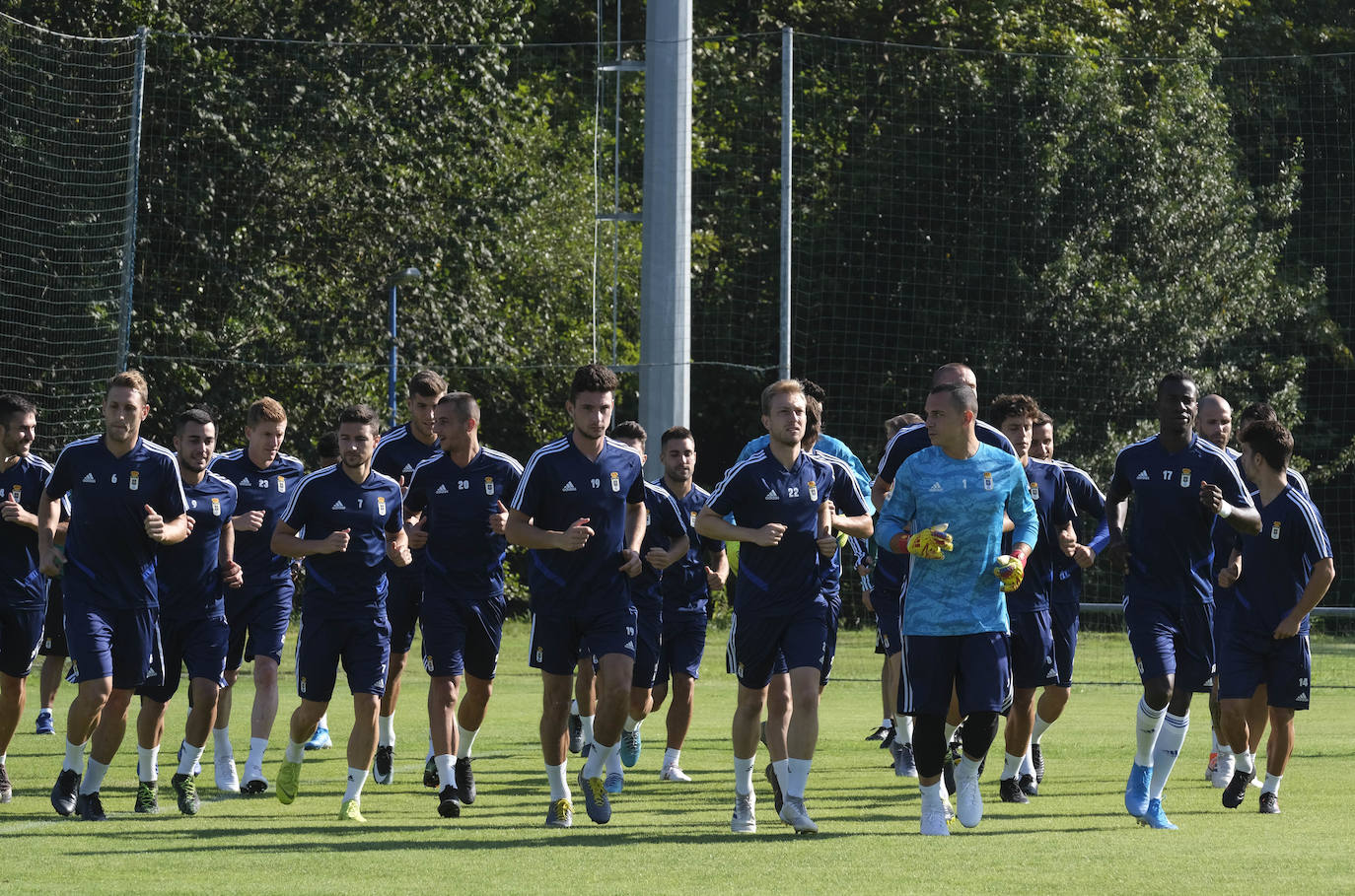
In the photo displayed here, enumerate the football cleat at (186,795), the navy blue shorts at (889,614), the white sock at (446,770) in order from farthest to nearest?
1. the navy blue shorts at (889,614)
2. the white sock at (446,770)
3. the football cleat at (186,795)

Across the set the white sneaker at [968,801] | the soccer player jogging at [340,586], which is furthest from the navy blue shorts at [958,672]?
the soccer player jogging at [340,586]

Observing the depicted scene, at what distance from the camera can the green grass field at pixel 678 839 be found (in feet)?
24.3

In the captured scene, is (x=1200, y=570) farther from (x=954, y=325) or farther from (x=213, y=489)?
(x=954, y=325)

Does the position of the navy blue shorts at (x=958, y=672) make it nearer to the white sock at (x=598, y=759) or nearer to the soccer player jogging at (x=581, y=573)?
the soccer player jogging at (x=581, y=573)

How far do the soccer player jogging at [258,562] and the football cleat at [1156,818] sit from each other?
527 cm

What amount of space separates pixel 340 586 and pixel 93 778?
5.41 ft

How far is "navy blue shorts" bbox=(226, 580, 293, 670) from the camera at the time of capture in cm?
1126

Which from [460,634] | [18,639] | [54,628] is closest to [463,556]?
[460,634]

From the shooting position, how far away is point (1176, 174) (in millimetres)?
27781

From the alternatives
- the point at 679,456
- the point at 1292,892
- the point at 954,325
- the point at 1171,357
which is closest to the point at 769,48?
the point at 954,325

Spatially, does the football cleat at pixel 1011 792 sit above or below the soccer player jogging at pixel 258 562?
below

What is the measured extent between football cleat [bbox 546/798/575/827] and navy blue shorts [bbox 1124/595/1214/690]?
3.21 metres

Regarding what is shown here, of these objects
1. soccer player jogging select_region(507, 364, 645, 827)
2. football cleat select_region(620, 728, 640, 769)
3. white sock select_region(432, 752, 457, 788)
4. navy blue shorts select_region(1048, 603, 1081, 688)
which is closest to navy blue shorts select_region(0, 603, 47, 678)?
white sock select_region(432, 752, 457, 788)

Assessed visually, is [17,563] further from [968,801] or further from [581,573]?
[968,801]
